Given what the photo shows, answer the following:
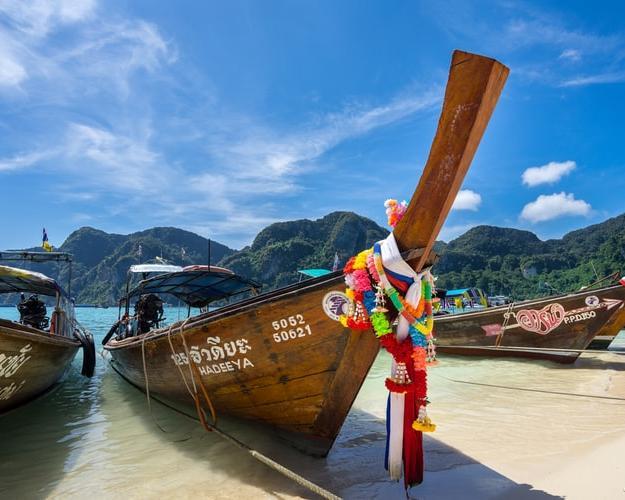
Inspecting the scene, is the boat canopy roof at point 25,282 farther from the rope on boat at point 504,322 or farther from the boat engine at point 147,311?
the rope on boat at point 504,322

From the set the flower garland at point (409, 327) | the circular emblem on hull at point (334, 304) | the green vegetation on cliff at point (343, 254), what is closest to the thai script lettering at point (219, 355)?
the circular emblem on hull at point (334, 304)

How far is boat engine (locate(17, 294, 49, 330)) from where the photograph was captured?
8.92 m

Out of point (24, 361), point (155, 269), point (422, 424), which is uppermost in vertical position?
point (155, 269)

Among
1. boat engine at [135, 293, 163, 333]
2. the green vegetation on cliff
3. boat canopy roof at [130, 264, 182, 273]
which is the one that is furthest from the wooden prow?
the green vegetation on cliff

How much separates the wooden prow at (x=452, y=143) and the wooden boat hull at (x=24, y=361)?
14.2 ft

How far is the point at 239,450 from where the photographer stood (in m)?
4.20

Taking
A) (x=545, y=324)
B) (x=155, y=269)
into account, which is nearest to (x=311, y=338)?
(x=155, y=269)

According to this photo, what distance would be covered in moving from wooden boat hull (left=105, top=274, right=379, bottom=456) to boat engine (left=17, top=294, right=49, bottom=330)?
6.84 m

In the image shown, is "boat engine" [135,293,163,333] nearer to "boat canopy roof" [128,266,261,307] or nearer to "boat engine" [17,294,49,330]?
"boat canopy roof" [128,266,261,307]

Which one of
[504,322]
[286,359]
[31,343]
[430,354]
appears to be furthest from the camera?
[504,322]

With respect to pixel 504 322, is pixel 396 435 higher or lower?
lower

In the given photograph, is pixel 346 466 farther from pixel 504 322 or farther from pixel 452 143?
pixel 504 322

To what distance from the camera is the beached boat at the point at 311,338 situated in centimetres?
256

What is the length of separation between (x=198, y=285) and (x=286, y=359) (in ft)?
17.5
